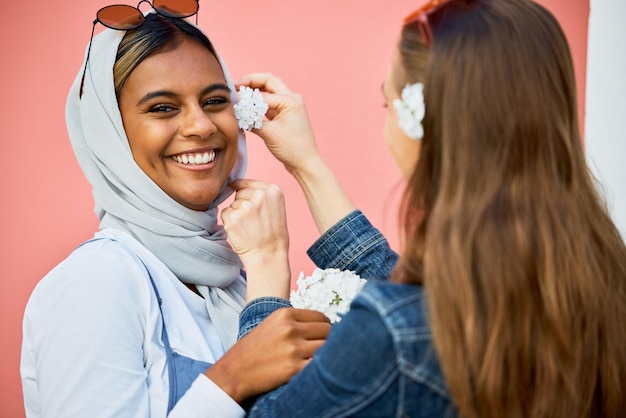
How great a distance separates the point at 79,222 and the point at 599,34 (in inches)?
89.0

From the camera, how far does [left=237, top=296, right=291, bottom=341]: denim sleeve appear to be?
5.43ft

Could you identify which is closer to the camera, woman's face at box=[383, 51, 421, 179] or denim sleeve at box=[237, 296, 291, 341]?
woman's face at box=[383, 51, 421, 179]

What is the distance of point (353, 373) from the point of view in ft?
3.96

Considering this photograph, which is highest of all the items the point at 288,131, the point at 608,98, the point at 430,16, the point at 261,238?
the point at 430,16

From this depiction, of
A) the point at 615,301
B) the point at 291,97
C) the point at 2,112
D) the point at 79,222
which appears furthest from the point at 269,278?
Answer: the point at 2,112

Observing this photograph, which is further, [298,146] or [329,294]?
[298,146]

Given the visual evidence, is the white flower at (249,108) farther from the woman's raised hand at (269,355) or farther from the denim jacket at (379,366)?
the denim jacket at (379,366)

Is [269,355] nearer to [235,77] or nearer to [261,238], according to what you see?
[261,238]

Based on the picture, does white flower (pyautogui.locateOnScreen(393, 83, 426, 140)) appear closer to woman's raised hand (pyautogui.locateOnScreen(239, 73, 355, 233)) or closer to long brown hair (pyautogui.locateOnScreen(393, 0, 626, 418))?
long brown hair (pyautogui.locateOnScreen(393, 0, 626, 418))

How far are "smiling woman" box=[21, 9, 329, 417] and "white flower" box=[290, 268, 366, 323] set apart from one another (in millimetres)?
56

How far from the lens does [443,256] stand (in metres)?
1.20

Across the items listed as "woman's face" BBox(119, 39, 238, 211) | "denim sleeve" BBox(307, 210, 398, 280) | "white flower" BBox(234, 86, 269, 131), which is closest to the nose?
"woman's face" BBox(119, 39, 238, 211)

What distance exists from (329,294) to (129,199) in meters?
0.61

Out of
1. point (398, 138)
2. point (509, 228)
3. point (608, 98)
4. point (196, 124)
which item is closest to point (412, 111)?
point (398, 138)
